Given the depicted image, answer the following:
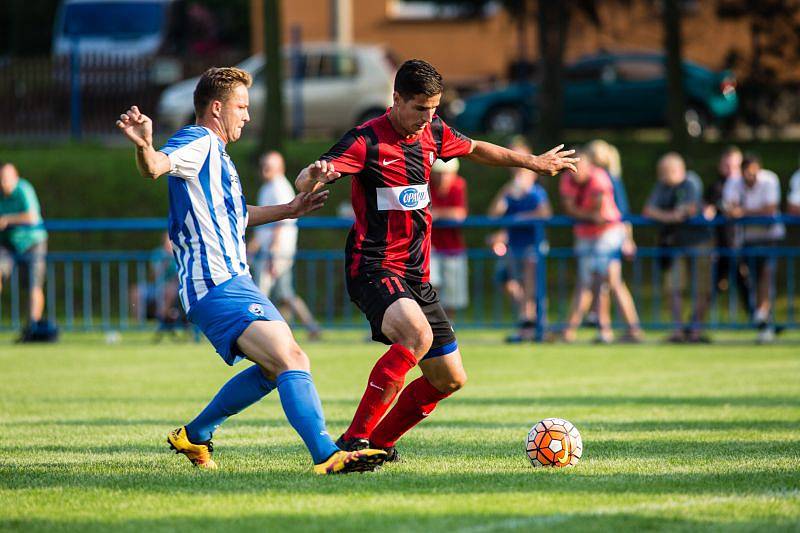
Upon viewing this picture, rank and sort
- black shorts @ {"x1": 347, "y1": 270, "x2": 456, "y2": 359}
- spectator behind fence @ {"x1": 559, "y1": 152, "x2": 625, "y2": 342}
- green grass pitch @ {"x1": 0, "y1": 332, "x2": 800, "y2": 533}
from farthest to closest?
spectator behind fence @ {"x1": 559, "y1": 152, "x2": 625, "y2": 342} < black shorts @ {"x1": 347, "y1": 270, "x2": 456, "y2": 359} < green grass pitch @ {"x1": 0, "y1": 332, "x2": 800, "y2": 533}

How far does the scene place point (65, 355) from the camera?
14453 millimetres

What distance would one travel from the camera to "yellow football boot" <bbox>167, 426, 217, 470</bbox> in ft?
22.1

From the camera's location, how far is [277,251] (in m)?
15.8

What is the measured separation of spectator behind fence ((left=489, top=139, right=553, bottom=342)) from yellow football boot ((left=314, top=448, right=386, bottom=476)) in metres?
9.46

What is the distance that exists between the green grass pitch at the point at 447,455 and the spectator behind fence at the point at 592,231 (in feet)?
6.21

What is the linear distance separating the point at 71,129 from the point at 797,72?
1453 centimetres

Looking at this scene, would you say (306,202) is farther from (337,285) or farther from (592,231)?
(337,285)

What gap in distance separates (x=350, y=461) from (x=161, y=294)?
1013 centimetres

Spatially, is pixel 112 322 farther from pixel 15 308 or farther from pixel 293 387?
pixel 293 387

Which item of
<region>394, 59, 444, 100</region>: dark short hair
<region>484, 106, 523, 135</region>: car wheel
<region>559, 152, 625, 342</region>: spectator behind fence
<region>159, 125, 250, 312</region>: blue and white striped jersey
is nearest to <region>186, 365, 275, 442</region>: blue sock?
<region>159, 125, 250, 312</region>: blue and white striped jersey

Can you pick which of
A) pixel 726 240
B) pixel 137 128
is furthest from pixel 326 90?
pixel 137 128

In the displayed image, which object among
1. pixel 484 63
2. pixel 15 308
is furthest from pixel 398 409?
pixel 484 63

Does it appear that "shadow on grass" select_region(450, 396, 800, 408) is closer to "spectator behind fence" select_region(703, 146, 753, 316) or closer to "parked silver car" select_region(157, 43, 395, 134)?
"spectator behind fence" select_region(703, 146, 753, 316)

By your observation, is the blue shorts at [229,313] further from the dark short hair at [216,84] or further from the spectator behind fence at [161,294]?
the spectator behind fence at [161,294]
